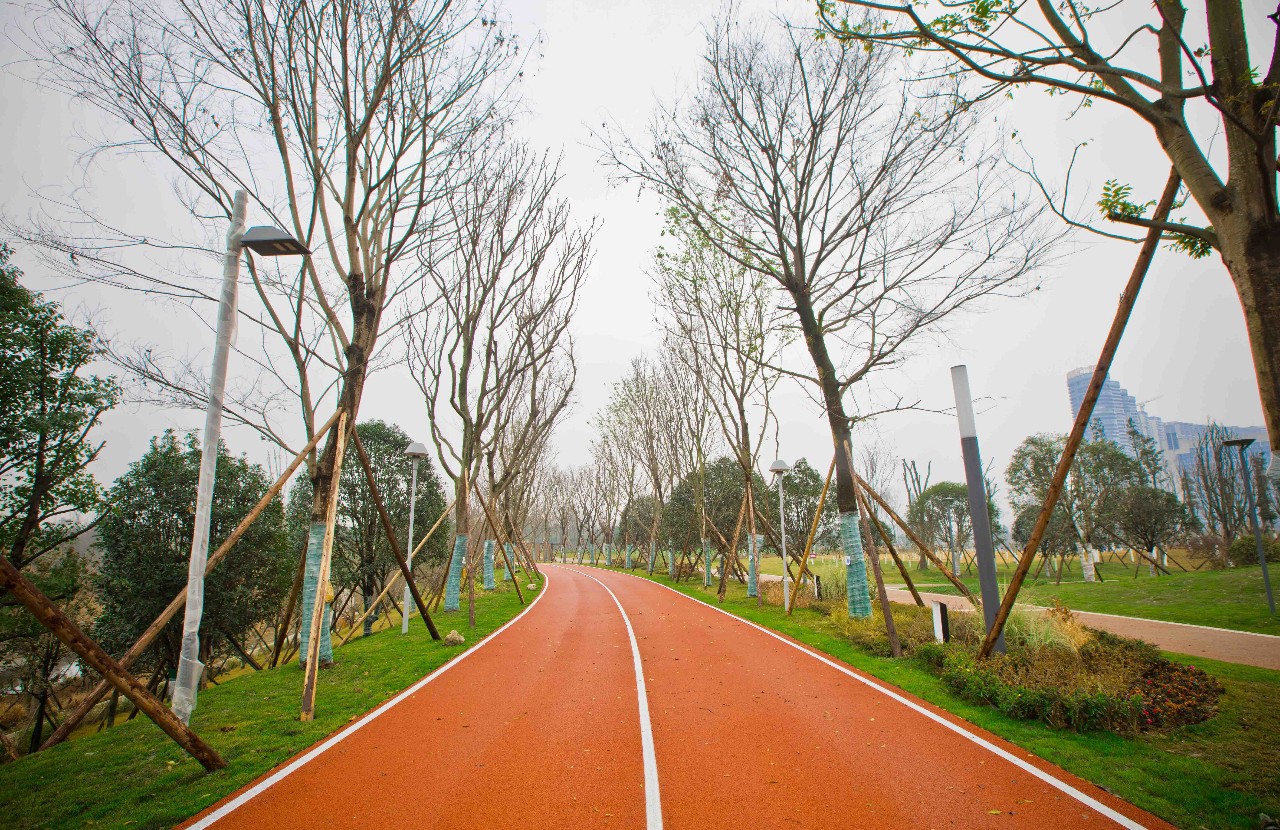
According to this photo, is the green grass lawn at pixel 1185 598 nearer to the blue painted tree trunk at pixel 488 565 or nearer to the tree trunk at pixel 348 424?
the tree trunk at pixel 348 424

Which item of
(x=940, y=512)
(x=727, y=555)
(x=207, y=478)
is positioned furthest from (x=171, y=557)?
(x=940, y=512)

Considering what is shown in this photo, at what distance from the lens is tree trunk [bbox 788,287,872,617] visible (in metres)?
12.9

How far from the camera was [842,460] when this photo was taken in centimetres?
1335

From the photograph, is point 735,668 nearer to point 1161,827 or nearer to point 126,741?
point 1161,827

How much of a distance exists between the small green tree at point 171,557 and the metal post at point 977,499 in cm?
1600

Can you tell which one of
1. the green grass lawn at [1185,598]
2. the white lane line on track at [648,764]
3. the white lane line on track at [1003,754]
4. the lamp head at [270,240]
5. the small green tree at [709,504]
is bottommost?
the green grass lawn at [1185,598]

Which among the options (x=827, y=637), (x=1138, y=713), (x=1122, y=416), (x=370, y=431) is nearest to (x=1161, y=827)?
(x=1138, y=713)

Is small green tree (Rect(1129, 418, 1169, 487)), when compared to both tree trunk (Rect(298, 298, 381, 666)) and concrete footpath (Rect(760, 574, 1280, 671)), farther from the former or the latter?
tree trunk (Rect(298, 298, 381, 666))

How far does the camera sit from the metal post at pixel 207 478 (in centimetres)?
534

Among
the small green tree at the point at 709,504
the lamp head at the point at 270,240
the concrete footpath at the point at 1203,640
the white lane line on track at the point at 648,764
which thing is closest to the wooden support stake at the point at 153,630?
the lamp head at the point at 270,240

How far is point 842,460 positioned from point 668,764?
9.51 meters

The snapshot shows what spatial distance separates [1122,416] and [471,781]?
21700cm

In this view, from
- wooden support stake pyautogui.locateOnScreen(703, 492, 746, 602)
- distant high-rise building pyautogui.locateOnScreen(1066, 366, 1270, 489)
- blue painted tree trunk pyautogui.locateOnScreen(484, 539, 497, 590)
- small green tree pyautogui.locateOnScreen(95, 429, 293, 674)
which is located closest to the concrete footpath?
wooden support stake pyautogui.locateOnScreen(703, 492, 746, 602)

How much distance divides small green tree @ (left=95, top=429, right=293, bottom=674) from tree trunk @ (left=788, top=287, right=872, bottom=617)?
581 inches
